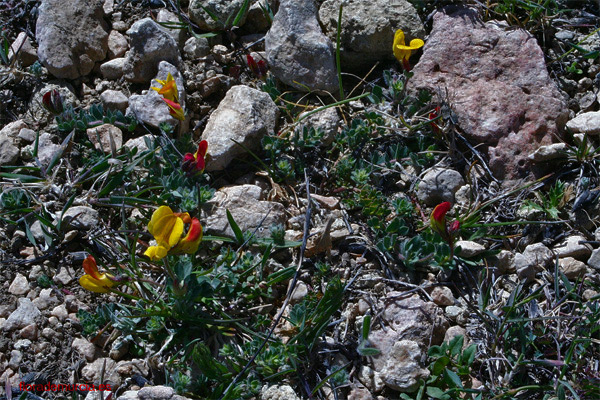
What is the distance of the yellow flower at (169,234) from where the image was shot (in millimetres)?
2615

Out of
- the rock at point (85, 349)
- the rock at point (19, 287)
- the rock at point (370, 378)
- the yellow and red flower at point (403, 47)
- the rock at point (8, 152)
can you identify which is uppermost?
the yellow and red flower at point (403, 47)

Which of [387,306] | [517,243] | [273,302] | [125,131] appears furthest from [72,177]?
[517,243]

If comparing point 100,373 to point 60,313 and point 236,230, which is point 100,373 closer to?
point 60,313

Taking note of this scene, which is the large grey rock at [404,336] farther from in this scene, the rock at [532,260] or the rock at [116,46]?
the rock at [116,46]

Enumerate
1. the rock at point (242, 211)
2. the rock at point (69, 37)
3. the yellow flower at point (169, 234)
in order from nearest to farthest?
the yellow flower at point (169, 234)
the rock at point (242, 211)
the rock at point (69, 37)

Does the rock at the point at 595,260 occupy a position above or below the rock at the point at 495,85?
below

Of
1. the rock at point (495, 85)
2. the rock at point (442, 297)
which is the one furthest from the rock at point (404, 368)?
the rock at point (495, 85)

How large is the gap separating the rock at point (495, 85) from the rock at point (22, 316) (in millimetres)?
2780

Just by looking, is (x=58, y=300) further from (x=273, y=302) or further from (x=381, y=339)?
(x=381, y=339)

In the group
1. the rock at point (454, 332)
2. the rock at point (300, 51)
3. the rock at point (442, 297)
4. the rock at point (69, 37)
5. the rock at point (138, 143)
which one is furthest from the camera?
the rock at point (69, 37)

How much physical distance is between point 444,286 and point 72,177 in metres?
2.48

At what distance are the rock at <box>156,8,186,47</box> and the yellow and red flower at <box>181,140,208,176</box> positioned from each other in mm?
1183

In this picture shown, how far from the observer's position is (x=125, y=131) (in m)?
3.93

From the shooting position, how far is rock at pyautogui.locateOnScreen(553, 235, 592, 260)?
323cm
